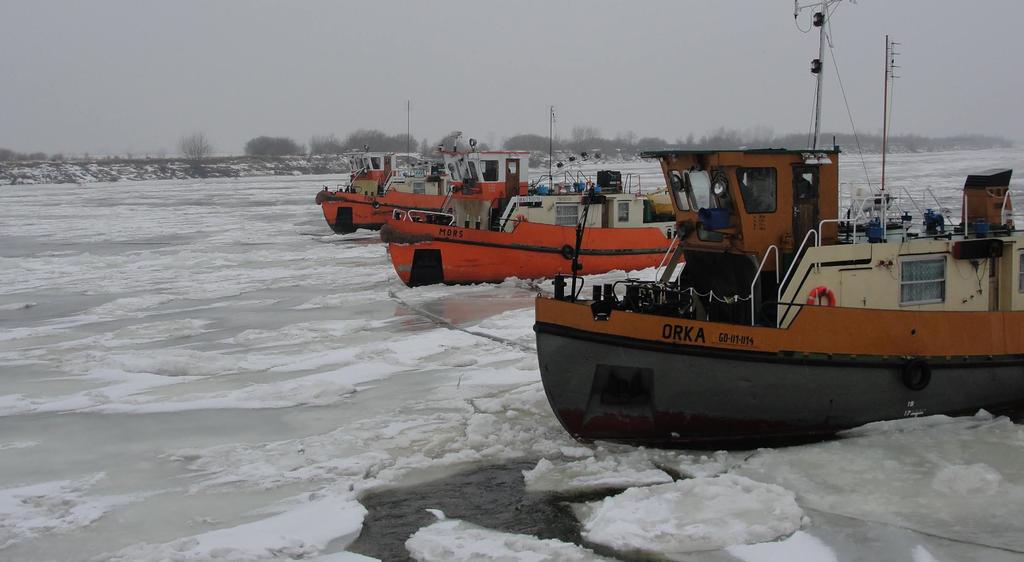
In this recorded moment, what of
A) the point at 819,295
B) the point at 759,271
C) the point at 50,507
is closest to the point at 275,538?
the point at 50,507

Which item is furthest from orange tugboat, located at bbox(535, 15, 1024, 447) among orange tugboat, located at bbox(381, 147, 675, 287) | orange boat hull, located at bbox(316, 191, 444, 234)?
orange boat hull, located at bbox(316, 191, 444, 234)

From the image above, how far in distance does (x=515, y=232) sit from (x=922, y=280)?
1118 cm

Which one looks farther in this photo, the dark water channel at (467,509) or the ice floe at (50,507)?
the ice floe at (50,507)

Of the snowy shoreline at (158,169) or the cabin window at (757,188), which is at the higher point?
the snowy shoreline at (158,169)

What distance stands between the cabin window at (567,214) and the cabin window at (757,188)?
37.8ft

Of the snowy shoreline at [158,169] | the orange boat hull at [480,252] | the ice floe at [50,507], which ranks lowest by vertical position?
the ice floe at [50,507]

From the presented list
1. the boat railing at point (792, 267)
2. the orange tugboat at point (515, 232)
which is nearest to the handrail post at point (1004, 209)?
the boat railing at point (792, 267)

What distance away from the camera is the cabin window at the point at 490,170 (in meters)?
21.1

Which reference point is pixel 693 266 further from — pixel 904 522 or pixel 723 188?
pixel 904 522

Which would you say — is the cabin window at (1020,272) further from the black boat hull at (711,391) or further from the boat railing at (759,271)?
the boat railing at (759,271)

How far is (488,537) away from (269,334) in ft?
26.8

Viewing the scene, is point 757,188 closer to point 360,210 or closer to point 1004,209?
point 1004,209

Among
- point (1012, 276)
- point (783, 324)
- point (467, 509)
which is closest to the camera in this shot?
point (467, 509)

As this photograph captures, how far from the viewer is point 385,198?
33.4m
